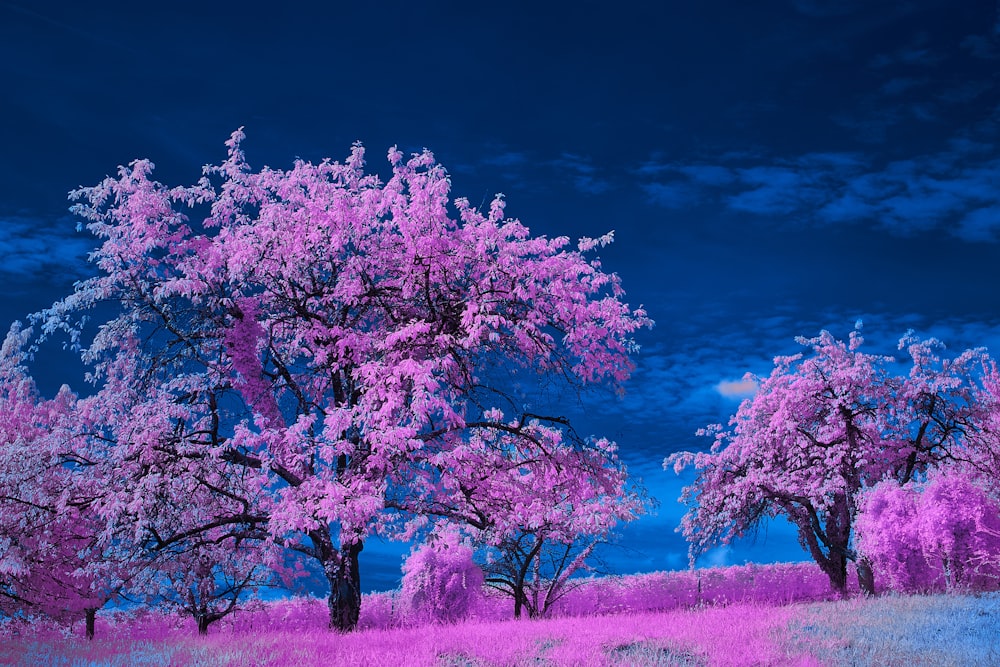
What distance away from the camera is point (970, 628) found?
1577 cm

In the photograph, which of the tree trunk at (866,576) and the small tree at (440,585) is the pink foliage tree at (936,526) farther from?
the small tree at (440,585)

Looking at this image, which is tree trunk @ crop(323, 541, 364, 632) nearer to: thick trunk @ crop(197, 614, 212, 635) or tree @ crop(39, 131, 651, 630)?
tree @ crop(39, 131, 651, 630)

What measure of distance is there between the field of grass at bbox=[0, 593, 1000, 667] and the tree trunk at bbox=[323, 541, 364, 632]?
5.05ft

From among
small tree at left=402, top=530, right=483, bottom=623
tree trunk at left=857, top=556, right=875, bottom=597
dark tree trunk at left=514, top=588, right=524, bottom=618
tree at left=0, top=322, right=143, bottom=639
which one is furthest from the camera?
tree trunk at left=857, top=556, right=875, bottom=597

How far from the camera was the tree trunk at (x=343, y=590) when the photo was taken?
53.8ft

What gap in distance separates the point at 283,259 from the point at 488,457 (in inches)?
252

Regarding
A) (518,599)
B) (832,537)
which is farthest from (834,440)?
(518,599)

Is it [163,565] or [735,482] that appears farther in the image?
[735,482]

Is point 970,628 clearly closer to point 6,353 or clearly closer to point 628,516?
point 628,516

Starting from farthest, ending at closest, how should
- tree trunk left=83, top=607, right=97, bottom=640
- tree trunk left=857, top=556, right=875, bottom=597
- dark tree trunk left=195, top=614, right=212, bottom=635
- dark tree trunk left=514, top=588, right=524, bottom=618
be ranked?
1. tree trunk left=857, top=556, right=875, bottom=597
2. dark tree trunk left=514, top=588, right=524, bottom=618
3. dark tree trunk left=195, top=614, right=212, bottom=635
4. tree trunk left=83, top=607, right=97, bottom=640

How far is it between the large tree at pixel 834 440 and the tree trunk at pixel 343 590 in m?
16.6

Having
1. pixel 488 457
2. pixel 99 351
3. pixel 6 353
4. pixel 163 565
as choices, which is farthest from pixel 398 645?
pixel 6 353

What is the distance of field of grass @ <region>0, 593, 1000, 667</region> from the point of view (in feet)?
39.4

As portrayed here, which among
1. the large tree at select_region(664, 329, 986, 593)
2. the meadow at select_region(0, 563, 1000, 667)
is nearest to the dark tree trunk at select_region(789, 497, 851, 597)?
the large tree at select_region(664, 329, 986, 593)
